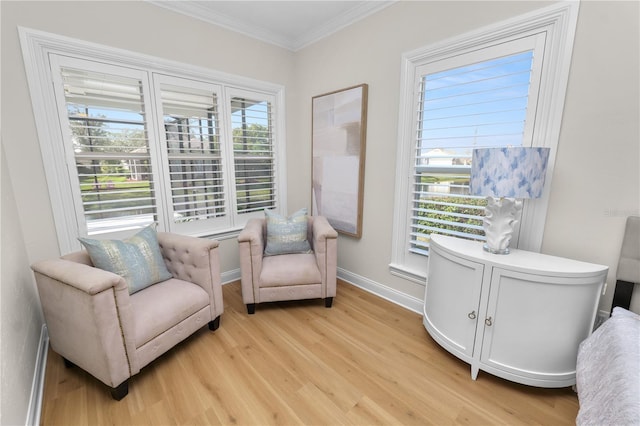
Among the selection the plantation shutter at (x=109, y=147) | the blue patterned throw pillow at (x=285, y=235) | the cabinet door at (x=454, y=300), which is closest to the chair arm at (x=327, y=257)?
the blue patterned throw pillow at (x=285, y=235)

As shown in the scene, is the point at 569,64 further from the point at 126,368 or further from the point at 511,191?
the point at 126,368

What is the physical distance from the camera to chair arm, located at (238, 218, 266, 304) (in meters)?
2.25

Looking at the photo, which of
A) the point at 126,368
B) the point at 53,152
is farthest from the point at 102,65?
the point at 126,368

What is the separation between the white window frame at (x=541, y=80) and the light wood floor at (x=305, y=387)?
0.77 metres

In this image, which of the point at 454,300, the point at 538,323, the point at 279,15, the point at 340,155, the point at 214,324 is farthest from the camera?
the point at 340,155

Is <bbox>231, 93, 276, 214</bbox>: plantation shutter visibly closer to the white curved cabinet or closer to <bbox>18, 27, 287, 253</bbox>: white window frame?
<bbox>18, 27, 287, 253</bbox>: white window frame

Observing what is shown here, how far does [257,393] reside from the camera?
5.16ft

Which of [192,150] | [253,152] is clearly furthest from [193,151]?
[253,152]

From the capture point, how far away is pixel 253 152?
306 centimetres

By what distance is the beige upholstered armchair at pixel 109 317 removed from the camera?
1.38m

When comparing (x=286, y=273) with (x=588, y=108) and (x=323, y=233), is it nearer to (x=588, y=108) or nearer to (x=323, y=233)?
(x=323, y=233)

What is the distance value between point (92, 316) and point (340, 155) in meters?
2.26

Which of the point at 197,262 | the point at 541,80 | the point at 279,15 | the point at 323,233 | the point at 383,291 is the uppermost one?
the point at 279,15

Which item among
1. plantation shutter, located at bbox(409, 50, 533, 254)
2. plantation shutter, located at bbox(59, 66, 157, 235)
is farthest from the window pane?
plantation shutter, located at bbox(409, 50, 533, 254)
